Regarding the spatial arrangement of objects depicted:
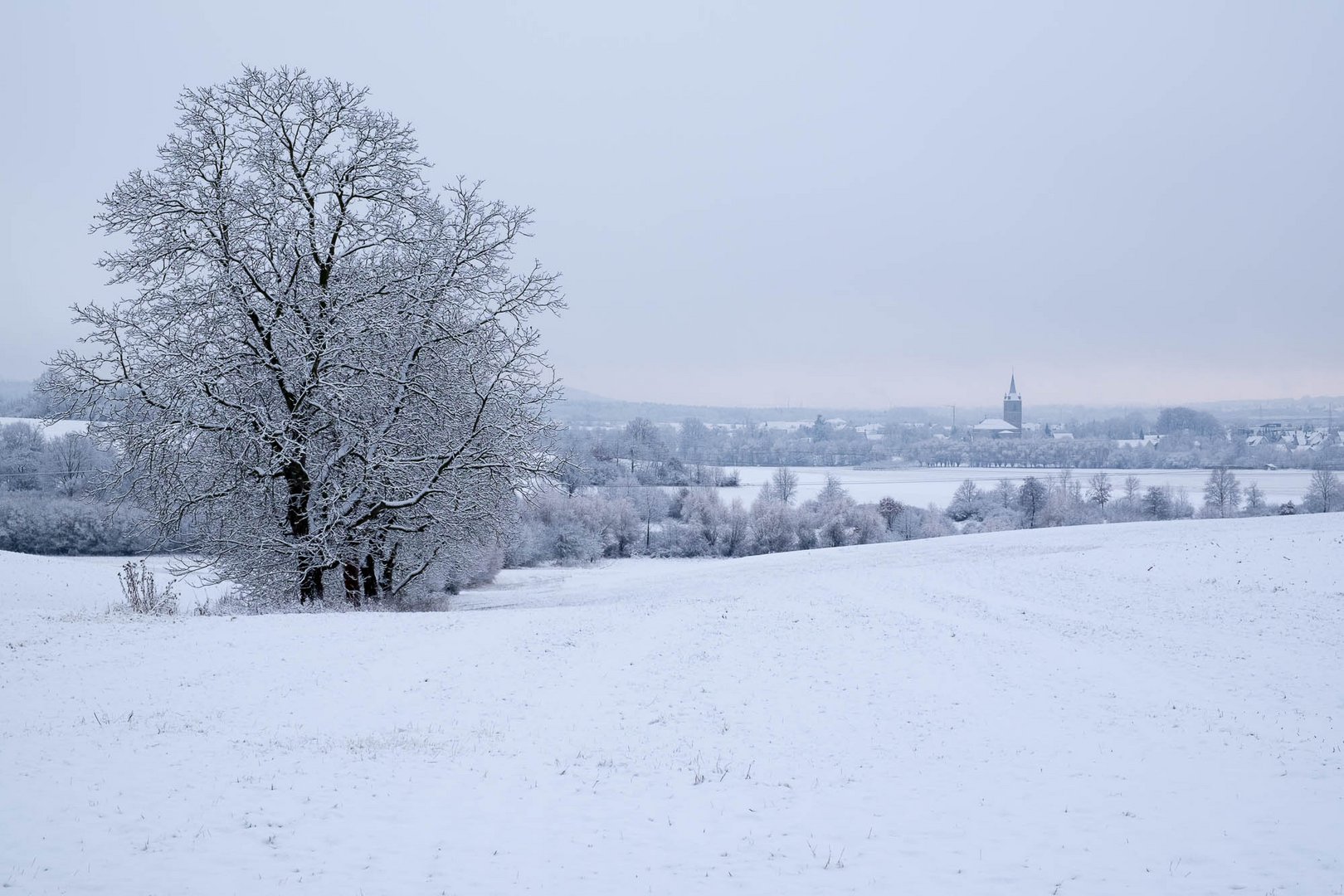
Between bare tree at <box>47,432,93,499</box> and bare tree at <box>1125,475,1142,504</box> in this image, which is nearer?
bare tree at <box>47,432,93,499</box>

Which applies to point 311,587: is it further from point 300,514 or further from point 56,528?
point 56,528

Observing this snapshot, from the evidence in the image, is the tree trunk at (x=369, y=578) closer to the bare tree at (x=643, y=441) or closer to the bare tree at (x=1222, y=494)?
the bare tree at (x=1222, y=494)

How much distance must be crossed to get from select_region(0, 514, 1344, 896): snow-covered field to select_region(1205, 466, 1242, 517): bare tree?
60.7 m

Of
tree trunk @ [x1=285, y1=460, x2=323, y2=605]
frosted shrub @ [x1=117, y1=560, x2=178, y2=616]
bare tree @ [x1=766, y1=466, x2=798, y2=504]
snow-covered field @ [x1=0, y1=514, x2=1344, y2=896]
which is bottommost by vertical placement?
bare tree @ [x1=766, y1=466, x2=798, y2=504]

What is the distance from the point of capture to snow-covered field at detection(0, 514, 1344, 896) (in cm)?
596

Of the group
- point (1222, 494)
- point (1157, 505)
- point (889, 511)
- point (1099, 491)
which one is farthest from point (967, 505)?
point (1222, 494)

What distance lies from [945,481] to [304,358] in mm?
100026

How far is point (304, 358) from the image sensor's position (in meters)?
14.1

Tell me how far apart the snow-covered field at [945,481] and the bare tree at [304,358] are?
203 ft

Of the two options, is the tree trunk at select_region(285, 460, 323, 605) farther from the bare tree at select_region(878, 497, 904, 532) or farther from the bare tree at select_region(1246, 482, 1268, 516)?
the bare tree at select_region(1246, 482, 1268, 516)

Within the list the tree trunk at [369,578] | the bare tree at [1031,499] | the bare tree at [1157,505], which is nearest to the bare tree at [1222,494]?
the bare tree at [1157,505]

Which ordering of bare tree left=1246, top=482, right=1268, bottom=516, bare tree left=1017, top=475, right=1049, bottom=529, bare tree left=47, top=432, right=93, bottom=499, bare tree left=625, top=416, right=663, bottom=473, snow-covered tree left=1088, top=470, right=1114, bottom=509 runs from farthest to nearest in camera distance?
bare tree left=625, top=416, right=663, bottom=473, snow-covered tree left=1088, top=470, right=1114, bottom=509, bare tree left=1017, top=475, right=1049, bottom=529, bare tree left=1246, top=482, right=1268, bottom=516, bare tree left=47, top=432, right=93, bottom=499

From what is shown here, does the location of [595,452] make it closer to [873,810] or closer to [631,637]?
[631,637]

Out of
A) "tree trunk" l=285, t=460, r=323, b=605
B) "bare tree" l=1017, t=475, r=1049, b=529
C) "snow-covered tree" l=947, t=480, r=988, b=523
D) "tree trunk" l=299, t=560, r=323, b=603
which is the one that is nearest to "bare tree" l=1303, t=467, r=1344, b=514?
"bare tree" l=1017, t=475, r=1049, b=529
